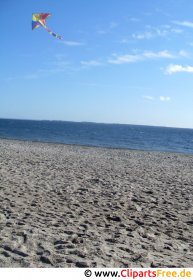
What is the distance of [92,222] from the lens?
8.93 m

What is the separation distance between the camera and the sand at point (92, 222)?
21.3 feet

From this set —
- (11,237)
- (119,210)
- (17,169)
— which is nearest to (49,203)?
(119,210)

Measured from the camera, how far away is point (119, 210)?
34.1 ft

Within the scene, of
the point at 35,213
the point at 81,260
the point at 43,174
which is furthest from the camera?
the point at 43,174

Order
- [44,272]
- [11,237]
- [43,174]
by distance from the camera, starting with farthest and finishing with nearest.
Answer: [43,174] < [11,237] < [44,272]

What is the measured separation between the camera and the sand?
6504 millimetres

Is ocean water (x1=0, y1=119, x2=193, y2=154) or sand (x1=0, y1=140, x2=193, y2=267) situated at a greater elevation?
ocean water (x1=0, y1=119, x2=193, y2=154)

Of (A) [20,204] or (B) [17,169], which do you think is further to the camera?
(B) [17,169]

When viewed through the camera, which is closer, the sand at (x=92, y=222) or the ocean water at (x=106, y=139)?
the sand at (x=92, y=222)

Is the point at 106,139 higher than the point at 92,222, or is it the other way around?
the point at 106,139

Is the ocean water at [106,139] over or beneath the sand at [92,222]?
over

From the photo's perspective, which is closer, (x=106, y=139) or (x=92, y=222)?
(x=92, y=222)

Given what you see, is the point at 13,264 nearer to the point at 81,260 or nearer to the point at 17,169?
the point at 81,260

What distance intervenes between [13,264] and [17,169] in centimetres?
1124
